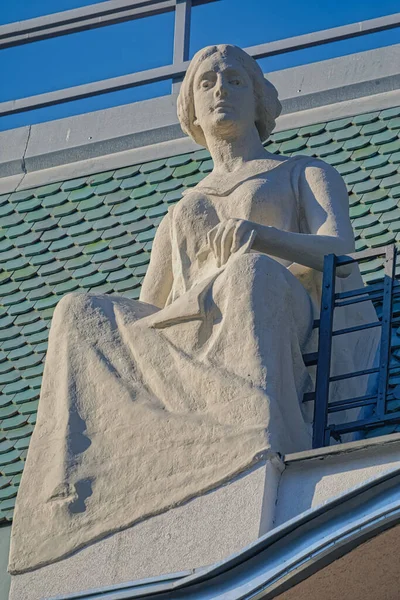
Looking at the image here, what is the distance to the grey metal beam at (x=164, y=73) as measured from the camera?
13.5 m

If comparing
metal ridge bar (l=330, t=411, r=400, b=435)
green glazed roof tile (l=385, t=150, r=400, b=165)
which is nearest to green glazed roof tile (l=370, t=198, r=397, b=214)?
green glazed roof tile (l=385, t=150, r=400, b=165)

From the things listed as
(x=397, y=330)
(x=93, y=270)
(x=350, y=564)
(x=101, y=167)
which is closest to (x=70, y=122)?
(x=101, y=167)

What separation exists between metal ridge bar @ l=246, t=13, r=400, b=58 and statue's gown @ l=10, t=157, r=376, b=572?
3.59 metres

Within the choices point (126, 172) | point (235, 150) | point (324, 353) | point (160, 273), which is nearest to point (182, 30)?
point (126, 172)

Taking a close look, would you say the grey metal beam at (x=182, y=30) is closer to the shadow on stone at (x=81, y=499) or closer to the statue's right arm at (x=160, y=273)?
the statue's right arm at (x=160, y=273)

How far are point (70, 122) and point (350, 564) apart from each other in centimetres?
596

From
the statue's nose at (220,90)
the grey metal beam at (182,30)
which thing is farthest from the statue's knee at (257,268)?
the grey metal beam at (182,30)

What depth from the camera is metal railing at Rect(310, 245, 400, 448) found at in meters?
9.79

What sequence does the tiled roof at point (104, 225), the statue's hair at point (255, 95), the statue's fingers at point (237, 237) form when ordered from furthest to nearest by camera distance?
the tiled roof at point (104, 225), the statue's hair at point (255, 95), the statue's fingers at point (237, 237)

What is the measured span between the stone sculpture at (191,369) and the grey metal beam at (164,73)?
301cm

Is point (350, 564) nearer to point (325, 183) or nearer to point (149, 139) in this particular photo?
point (325, 183)

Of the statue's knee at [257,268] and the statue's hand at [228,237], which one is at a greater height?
the statue's hand at [228,237]

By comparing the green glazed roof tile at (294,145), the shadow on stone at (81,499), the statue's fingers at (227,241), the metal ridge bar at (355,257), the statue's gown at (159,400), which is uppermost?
the green glazed roof tile at (294,145)

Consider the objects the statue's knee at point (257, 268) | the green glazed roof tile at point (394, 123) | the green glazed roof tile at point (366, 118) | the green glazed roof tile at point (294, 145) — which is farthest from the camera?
the green glazed roof tile at point (294, 145)
